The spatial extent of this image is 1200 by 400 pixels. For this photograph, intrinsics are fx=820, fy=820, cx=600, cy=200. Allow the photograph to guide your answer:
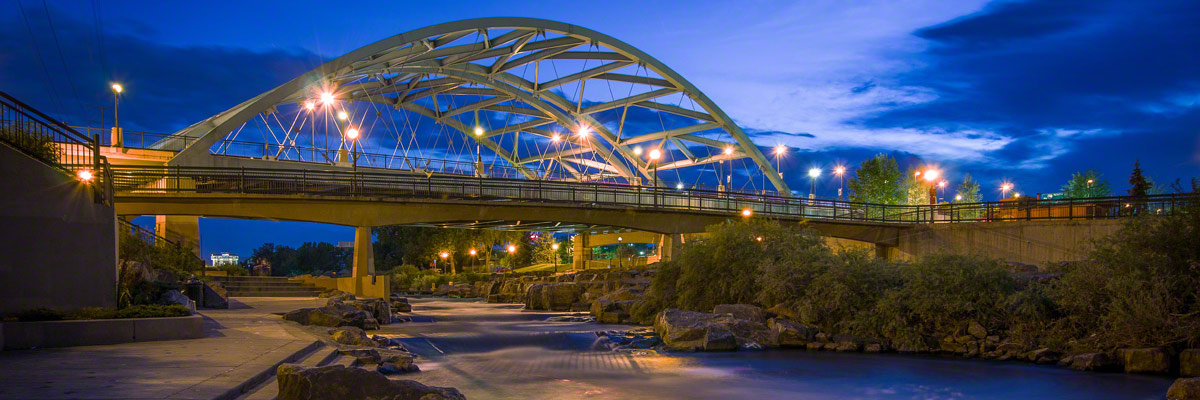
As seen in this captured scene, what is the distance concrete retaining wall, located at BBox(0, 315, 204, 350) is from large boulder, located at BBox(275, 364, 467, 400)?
561cm

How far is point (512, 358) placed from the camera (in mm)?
19516

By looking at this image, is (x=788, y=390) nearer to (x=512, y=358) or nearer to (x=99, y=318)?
(x=512, y=358)

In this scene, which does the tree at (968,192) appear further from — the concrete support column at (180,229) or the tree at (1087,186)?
the concrete support column at (180,229)

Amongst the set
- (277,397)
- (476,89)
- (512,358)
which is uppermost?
(476,89)

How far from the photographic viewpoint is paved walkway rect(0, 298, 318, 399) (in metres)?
8.17

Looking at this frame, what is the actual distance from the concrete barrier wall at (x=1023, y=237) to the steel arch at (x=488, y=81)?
103ft

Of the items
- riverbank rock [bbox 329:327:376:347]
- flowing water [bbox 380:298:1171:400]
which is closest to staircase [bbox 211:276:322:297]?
flowing water [bbox 380:298:1171:400]

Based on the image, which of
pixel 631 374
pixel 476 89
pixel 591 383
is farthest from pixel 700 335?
pixel 476 89

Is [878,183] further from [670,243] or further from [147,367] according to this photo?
[147,367]

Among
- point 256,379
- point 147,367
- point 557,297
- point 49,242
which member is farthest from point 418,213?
point 256,379

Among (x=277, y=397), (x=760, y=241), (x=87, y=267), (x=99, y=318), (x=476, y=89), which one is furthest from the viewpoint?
(x=476, y=89)

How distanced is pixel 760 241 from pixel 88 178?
2088cm

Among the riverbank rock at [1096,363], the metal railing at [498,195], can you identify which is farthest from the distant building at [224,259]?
the riverbank rock at [1096,363]

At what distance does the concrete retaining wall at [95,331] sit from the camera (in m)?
11.9
